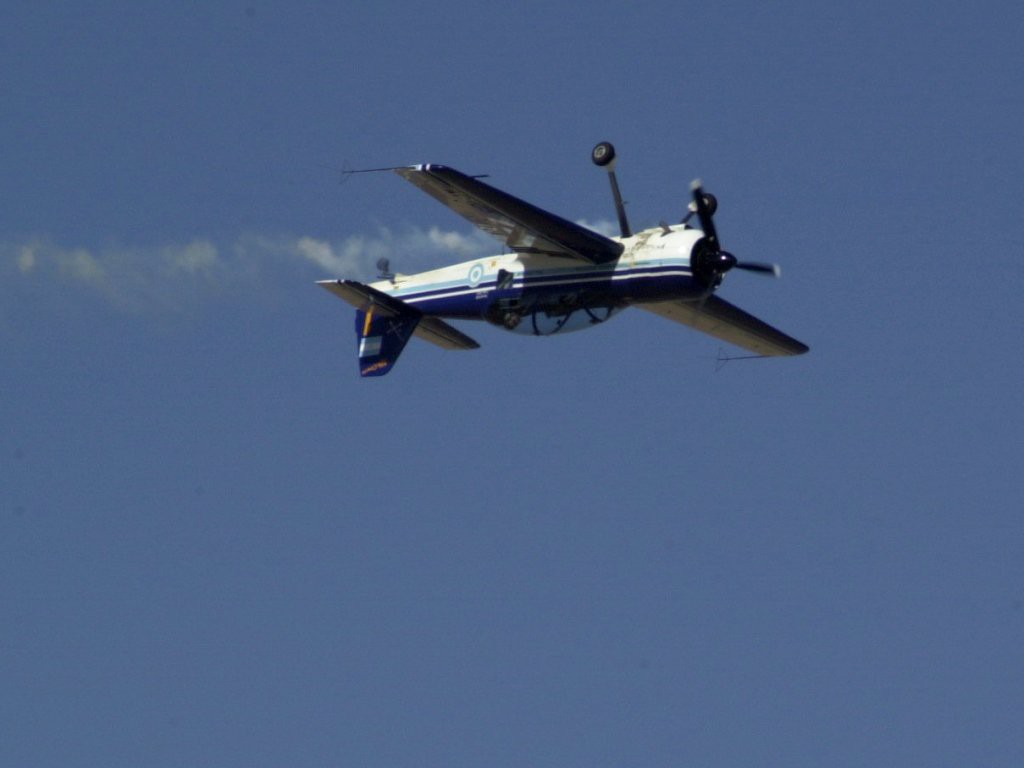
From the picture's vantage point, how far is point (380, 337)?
67.8 metres

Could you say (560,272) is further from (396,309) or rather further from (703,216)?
(396,309)

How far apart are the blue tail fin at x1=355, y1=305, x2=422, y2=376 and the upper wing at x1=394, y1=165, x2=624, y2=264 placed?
276 inches

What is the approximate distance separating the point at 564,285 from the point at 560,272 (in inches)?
17.0

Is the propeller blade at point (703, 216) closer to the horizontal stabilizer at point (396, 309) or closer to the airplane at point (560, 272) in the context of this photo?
the airplane at point (560, 272)

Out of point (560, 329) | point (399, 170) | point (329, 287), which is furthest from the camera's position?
point (329, 287)

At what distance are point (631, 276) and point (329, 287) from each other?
12.2 m

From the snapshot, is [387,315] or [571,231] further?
[387,315]

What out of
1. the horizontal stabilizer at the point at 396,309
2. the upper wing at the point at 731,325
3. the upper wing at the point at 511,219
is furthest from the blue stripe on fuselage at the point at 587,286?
the upper wing at the point at 731,325

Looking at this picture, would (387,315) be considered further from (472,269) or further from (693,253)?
(693,253)

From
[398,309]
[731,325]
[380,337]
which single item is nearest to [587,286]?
[731,325]

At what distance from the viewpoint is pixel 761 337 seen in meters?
67.4

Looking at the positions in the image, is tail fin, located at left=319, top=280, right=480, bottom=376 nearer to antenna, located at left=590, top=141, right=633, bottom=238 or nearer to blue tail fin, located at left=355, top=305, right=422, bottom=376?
blue tail fin, located at left=355, top=305, right=422, bottom=376

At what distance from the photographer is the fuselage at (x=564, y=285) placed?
5918 centimetres

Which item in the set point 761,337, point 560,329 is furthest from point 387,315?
point 761,337
